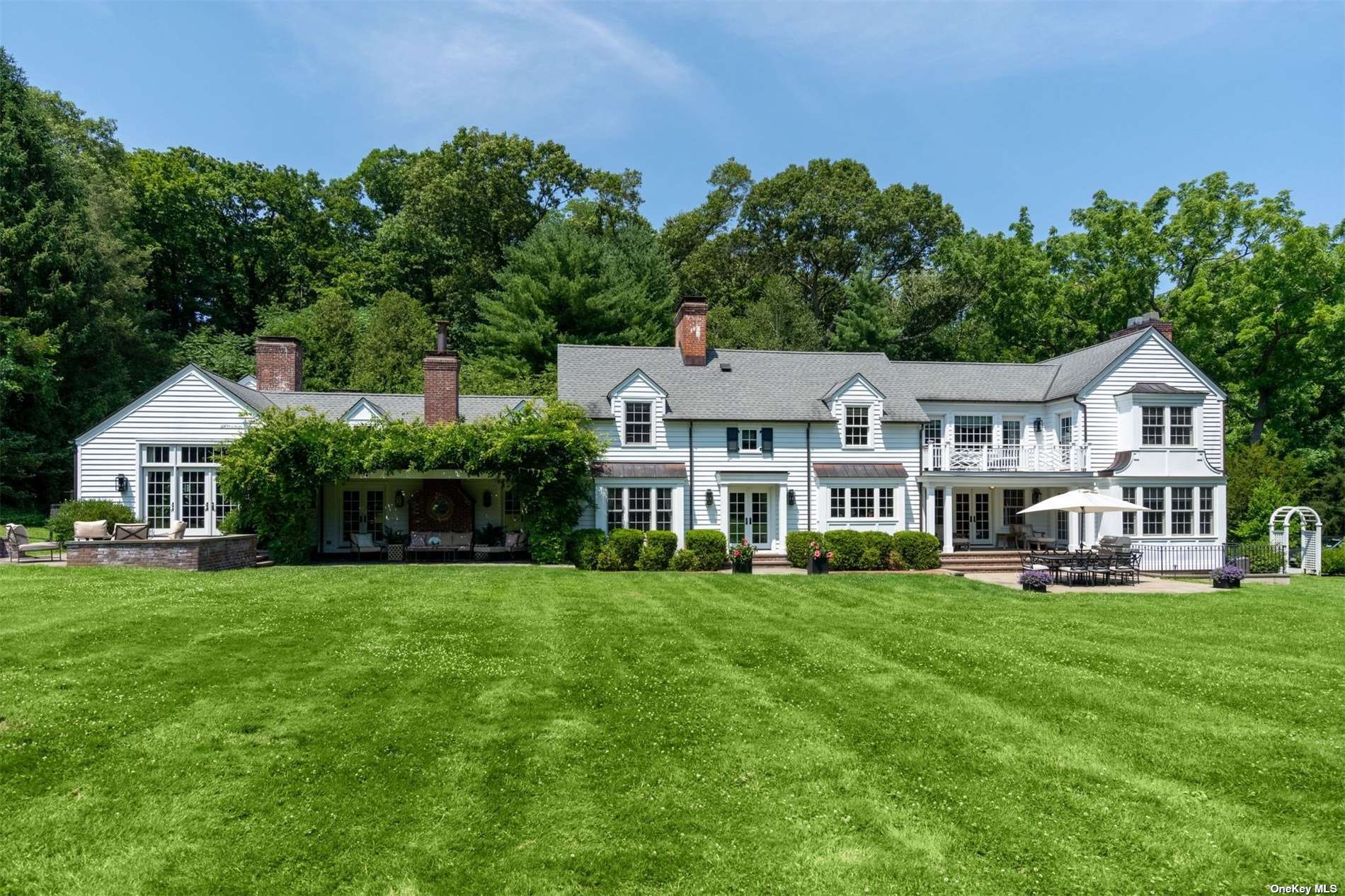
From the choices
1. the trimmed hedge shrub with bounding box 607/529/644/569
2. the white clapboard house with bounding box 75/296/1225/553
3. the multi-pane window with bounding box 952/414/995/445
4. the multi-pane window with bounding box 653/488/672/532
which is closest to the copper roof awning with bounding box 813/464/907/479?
the white clapboard house with bounding box 75/296/1225/553

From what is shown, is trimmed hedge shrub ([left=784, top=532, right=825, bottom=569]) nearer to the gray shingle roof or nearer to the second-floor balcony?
the gray shingle roof

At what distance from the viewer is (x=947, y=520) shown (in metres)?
26.5

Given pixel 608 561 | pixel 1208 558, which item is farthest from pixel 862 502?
pixel 1208 558

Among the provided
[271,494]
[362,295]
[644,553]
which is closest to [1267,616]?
[644,553]

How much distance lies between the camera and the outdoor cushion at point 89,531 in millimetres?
20234

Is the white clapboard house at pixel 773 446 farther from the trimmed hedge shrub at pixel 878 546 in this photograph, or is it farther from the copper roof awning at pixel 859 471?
the trimmed hedge shrub at pixel 878 546

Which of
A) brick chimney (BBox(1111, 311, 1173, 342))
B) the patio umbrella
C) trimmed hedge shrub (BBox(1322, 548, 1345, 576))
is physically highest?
brick chimney (BBox(1111, 311, 1173, 342))

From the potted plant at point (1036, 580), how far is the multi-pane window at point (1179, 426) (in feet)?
36.9

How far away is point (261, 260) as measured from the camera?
54.5 meters

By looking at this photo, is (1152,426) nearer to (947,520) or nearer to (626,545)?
(947,520)

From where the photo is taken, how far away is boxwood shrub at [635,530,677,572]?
23031 millimetres

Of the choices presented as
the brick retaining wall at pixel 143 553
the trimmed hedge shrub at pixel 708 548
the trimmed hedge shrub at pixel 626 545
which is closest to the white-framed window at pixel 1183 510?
the trimmed hedge shrub at pixel 708 548

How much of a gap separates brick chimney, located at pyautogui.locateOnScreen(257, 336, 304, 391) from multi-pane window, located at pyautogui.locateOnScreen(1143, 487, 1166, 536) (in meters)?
30.8

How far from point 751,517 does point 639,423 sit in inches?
199
